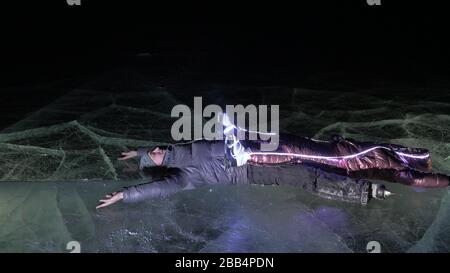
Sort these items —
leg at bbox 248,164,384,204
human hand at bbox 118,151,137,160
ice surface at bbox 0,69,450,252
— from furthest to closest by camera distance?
1. human hand at bbox 118,151,137,160
2. leg at bbox 248,164,384,204
3. ice surface at bbox 0,69,450,252

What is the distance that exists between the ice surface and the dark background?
549mm

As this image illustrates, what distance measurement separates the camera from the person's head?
9.91 ft

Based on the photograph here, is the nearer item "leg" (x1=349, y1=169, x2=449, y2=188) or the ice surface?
the ice surface

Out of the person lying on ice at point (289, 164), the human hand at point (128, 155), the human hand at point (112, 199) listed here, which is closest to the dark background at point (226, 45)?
the human hand at point (128, 155)

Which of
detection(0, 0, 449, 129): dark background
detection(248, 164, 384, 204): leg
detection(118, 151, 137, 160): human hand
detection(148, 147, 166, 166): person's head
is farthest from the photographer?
detection(0, 0, 449, 129): dark background

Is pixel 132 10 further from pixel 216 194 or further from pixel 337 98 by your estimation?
pixel 216 194

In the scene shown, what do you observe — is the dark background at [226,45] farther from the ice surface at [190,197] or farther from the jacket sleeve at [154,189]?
the jacket sleeve at [154,189]

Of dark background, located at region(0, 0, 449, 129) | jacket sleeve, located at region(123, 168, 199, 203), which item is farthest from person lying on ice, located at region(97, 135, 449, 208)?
dark background, located at region(0, 0, 449, 129)

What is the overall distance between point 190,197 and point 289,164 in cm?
60

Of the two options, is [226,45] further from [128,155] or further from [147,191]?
[147,191]

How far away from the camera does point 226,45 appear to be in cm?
583

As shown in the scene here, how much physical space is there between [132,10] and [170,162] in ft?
14.0

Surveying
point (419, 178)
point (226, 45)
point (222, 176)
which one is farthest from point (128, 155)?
point (226, 45)

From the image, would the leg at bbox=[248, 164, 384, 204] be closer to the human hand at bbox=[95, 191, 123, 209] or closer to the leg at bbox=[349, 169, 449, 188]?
the leg at bbox=[349, 169, 449, 188]
